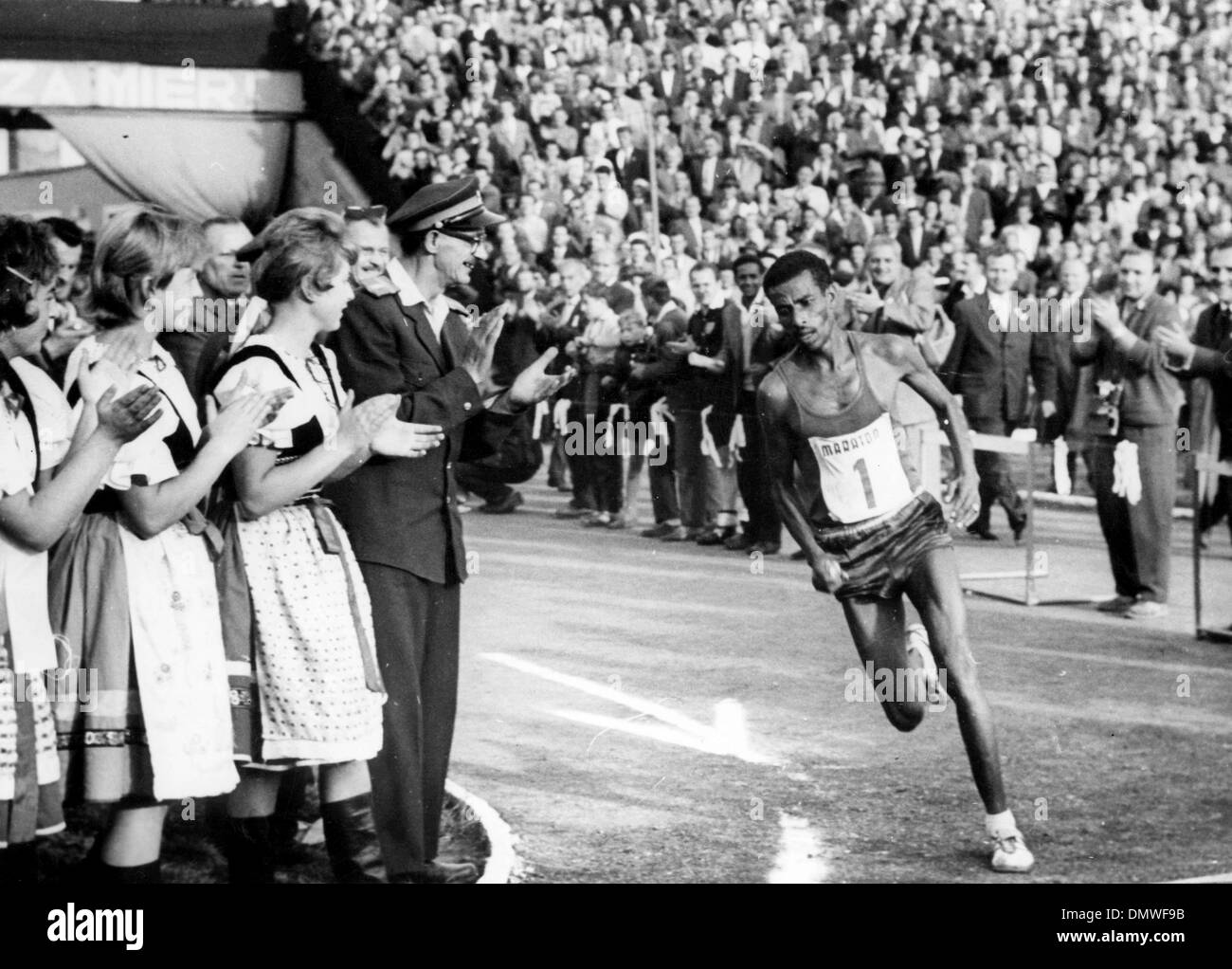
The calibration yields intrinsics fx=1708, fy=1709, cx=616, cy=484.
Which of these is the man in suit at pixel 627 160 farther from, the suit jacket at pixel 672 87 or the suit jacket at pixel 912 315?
the suit jacket at pixel 912 315

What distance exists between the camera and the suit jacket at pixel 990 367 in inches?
197

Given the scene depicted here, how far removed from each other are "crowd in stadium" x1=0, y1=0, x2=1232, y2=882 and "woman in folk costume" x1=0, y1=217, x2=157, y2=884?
12cm

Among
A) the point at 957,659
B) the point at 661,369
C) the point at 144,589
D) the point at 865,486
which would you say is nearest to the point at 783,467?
the point at 865,486

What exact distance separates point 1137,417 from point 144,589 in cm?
409

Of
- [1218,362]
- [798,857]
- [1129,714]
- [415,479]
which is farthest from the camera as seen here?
[1218,362]

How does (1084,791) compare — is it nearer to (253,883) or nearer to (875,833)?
(875,833)

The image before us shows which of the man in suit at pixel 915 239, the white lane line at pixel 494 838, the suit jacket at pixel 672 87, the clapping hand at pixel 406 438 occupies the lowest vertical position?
the white lane line at pixel 494 838

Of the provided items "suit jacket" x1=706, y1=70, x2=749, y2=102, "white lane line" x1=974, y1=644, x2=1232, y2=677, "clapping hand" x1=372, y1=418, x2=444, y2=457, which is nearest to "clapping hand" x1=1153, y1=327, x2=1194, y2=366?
"white lane line" x1=974, y1=644, x2=1232, y2=677

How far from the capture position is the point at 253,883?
3.42 m

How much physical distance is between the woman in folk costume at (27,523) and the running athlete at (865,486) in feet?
5.67

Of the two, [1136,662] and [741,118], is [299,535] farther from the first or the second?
[1136,662]

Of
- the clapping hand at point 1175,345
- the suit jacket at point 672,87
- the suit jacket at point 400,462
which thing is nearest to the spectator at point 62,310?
the suit jacket at point 400,462

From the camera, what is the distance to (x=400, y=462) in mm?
3467

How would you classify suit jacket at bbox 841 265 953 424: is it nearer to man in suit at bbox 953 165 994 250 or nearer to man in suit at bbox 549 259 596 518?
man in suit at bbox 953 165 994 250
